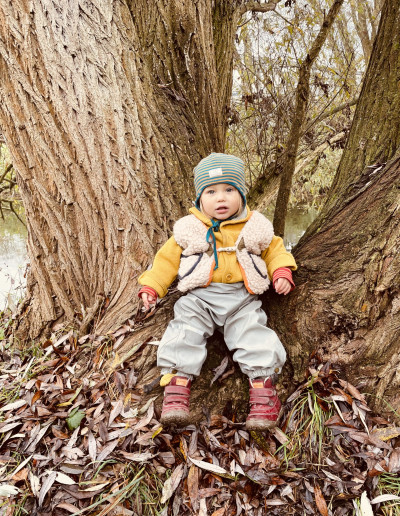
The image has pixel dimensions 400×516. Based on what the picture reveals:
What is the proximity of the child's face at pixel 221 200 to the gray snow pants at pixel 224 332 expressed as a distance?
0.44 metres

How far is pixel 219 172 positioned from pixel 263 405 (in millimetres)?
1327

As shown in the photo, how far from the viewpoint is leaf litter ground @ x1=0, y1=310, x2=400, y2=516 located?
1.74 metres

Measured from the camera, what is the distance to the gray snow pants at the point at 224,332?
6.54ft

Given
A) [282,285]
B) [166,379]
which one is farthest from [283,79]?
[166,379]

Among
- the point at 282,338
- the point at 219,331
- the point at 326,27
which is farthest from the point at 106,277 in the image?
the point at 326,27

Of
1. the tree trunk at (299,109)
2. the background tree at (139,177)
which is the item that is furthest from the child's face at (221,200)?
the tree trunk at (299,109)

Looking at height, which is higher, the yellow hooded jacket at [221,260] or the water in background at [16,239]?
the yellow hooded jacket at [221,260]

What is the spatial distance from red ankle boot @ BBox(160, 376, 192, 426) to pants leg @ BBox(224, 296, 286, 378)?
1.09 feet

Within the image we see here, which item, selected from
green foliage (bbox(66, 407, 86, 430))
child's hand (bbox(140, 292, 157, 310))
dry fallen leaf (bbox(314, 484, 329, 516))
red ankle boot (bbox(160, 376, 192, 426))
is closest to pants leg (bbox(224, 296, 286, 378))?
red ankle boot (bbox(160, 376, 192, 426))

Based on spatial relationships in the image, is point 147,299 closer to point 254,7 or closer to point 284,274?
point 284,274

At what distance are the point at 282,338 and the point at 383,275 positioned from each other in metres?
0.66

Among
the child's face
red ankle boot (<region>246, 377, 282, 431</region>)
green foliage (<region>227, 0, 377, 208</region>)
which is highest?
green foliage (<region>227, 0, 377, 208</region>)

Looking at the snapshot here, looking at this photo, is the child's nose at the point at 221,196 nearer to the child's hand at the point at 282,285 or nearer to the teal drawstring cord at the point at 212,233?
the teal drawstring cord at the point at 212,233

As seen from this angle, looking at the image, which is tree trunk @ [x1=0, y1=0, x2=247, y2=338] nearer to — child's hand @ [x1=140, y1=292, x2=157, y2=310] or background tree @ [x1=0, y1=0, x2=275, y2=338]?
background tree @ [x1=0, y1=0, x2=275, y2=338]
